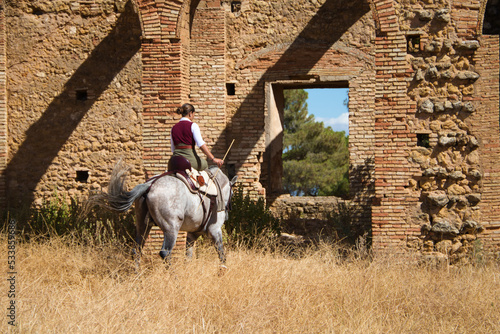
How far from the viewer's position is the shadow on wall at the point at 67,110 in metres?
11.4

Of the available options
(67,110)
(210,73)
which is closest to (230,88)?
(210,73)

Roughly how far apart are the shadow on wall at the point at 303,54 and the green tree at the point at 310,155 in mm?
8659

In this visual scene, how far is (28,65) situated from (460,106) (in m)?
8.60

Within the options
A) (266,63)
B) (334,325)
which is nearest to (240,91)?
(266,63)

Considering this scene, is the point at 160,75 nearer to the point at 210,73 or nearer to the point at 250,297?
the point at 210,73

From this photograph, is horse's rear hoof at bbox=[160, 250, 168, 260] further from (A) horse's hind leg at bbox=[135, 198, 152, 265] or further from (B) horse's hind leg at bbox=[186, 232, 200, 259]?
(B) horse's hind leg at bbox=[186, 232, 200, 259]

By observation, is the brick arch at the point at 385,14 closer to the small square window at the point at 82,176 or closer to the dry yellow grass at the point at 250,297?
the dry yellow grass at the point at 250,297

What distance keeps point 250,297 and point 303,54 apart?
6.79m

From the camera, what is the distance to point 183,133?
7055mm

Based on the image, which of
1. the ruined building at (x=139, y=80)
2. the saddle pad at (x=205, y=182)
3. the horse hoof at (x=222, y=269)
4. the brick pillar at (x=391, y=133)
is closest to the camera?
the horse hoof at (x=222, y=269)

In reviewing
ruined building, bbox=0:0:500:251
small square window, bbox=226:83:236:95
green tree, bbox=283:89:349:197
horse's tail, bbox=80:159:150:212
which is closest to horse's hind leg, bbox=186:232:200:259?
horse's tail, bbox=80:159:150:212

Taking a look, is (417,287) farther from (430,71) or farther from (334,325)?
(430,71)

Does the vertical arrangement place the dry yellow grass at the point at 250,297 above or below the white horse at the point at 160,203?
below

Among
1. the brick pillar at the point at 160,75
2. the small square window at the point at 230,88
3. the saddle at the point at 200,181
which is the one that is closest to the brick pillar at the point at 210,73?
the small square window at the point at 230,88
